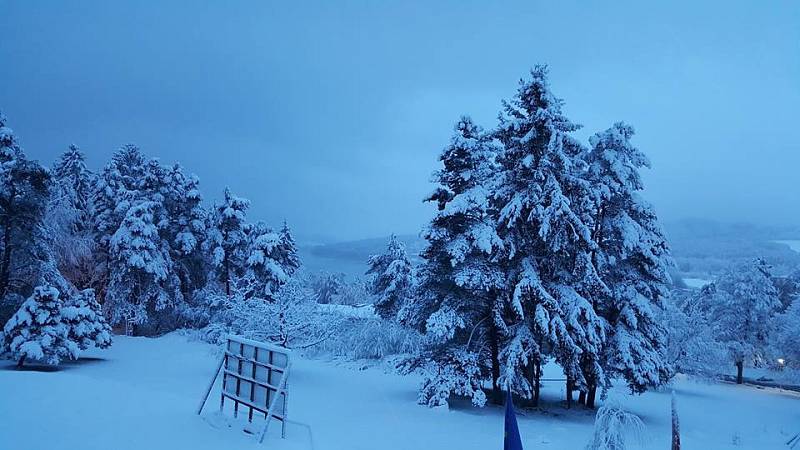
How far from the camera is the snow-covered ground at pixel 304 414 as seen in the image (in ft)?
29.1

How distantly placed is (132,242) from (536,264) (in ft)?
85.3

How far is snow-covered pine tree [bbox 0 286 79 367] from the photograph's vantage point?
20528 millimetres

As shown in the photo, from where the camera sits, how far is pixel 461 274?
17.3 metres

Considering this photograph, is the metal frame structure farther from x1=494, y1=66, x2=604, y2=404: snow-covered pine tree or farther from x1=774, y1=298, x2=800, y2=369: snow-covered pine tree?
x1=774, y1=298, x2=800, y2=369: snow-covered pine tree

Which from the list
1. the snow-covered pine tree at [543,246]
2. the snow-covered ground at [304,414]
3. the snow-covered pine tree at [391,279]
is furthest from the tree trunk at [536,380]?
the snow-covered pine tree at [391,279]

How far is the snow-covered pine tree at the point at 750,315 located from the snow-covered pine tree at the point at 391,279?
1050 inches

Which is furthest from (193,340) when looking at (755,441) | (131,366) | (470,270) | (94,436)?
(755,441)

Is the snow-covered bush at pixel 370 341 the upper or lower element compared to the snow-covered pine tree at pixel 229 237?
lower

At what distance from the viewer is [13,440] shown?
7824 mm

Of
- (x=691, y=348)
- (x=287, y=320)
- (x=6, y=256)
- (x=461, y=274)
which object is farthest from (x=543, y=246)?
(x=6, y=256)

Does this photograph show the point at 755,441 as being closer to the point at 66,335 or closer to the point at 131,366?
the point at 131,366

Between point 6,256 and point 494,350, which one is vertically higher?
point 6,256

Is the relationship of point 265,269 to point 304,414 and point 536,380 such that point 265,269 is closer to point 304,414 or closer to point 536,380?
point 304,414

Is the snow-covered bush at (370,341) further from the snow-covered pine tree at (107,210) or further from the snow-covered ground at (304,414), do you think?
the snow-covered pine tree at (107,210)
